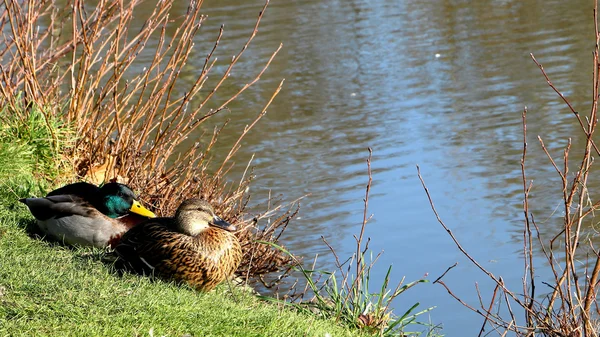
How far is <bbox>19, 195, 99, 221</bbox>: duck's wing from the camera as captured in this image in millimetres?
5887

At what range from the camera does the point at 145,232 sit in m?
5.53

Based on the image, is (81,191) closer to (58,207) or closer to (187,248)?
(58,207)

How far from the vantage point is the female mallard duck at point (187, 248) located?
5336 mm

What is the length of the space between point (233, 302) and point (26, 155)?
2.65 metres

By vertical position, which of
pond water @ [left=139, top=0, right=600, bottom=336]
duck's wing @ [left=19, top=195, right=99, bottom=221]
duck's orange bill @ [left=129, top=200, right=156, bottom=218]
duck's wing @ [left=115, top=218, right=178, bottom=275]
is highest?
duck's wing @ [left=19, top=195, right=99, bottom=221]

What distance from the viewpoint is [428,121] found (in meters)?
12.0

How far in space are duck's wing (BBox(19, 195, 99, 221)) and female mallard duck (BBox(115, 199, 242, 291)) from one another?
47 cm

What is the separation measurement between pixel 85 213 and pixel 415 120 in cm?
682

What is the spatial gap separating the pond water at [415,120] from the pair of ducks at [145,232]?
198cm

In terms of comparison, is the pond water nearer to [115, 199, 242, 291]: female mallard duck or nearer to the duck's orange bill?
the duck's orange bill

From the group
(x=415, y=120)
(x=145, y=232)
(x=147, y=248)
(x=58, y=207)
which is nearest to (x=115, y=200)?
(x=58, y=207)

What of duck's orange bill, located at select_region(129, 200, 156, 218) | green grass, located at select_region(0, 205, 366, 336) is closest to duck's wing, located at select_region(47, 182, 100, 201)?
duck's orange bill, located at select_region(129, 200, 156, 218)

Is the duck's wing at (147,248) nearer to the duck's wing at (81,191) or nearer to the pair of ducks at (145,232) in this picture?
the pair of ducks at (145,232)

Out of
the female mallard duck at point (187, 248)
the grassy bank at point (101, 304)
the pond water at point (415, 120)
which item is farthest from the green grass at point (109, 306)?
the pond water at point (415, 120)
